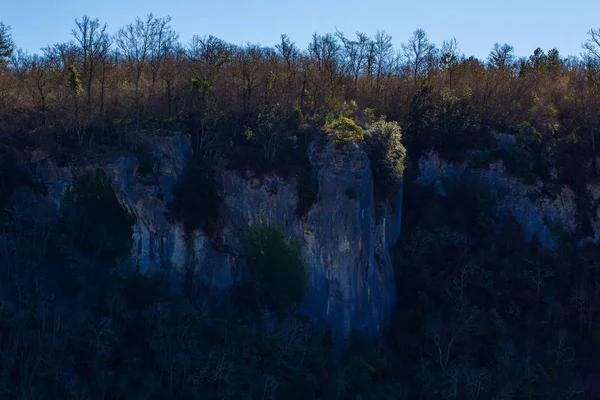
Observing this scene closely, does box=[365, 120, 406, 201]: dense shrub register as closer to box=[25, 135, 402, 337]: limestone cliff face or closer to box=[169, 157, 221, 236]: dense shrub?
box=[25, 135, 402, 337]: limestone cliff face

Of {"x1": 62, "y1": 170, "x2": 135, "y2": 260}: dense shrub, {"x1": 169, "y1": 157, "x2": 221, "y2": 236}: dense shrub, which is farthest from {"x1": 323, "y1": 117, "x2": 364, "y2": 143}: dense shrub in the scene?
{"x1": 62, "y1": 170, "x2": 135, "y2": 260}: dense shrub

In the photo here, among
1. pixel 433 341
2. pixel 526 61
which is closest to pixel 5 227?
pixel 433 341

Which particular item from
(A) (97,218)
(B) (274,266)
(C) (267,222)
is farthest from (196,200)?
(B) (274,266)

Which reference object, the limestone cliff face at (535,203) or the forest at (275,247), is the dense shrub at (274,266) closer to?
the forest at (275,247)

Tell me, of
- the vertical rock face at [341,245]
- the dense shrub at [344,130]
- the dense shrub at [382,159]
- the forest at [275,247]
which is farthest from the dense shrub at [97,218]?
the dense shrub at [382,159]

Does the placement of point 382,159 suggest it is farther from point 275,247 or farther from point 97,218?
point 97,218

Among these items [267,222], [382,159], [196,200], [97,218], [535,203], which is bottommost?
[267,222]

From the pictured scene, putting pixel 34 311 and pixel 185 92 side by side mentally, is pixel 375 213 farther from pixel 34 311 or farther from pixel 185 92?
pixel 34 311
